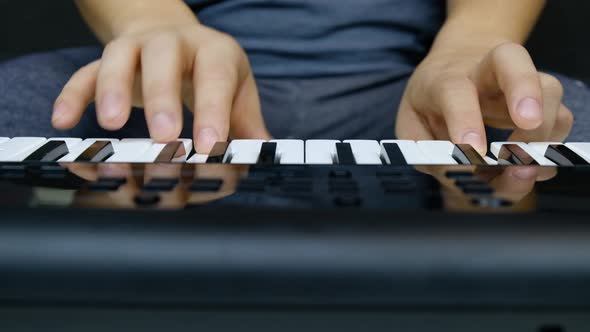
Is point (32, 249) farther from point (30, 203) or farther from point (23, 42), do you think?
point (23, 42)

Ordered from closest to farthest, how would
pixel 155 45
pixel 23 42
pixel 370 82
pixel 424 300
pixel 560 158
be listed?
pixel 424 300 < pixel 560 158 < pixel 155 45 < pixel 370 82 < pixel 23 42

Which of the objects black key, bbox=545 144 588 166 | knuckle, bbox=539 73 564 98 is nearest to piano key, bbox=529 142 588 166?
black key, bbox=545 144 588 166

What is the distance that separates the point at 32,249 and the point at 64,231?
0.04 feet

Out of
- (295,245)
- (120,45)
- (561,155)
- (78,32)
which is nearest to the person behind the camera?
(295,245)

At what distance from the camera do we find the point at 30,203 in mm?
224

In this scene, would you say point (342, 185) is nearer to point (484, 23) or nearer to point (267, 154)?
point (267, 154)

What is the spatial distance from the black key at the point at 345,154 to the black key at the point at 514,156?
0.23 ft

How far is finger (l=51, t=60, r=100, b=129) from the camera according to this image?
0.38 m

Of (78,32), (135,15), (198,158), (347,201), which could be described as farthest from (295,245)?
(78,32)

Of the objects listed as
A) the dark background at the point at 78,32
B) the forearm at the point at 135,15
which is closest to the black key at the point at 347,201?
the forearm at the point at 135,15

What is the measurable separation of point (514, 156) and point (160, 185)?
168mm

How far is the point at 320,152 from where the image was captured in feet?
1.04

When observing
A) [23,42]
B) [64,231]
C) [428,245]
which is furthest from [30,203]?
[23,42]

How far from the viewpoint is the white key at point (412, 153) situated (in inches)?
11.5
